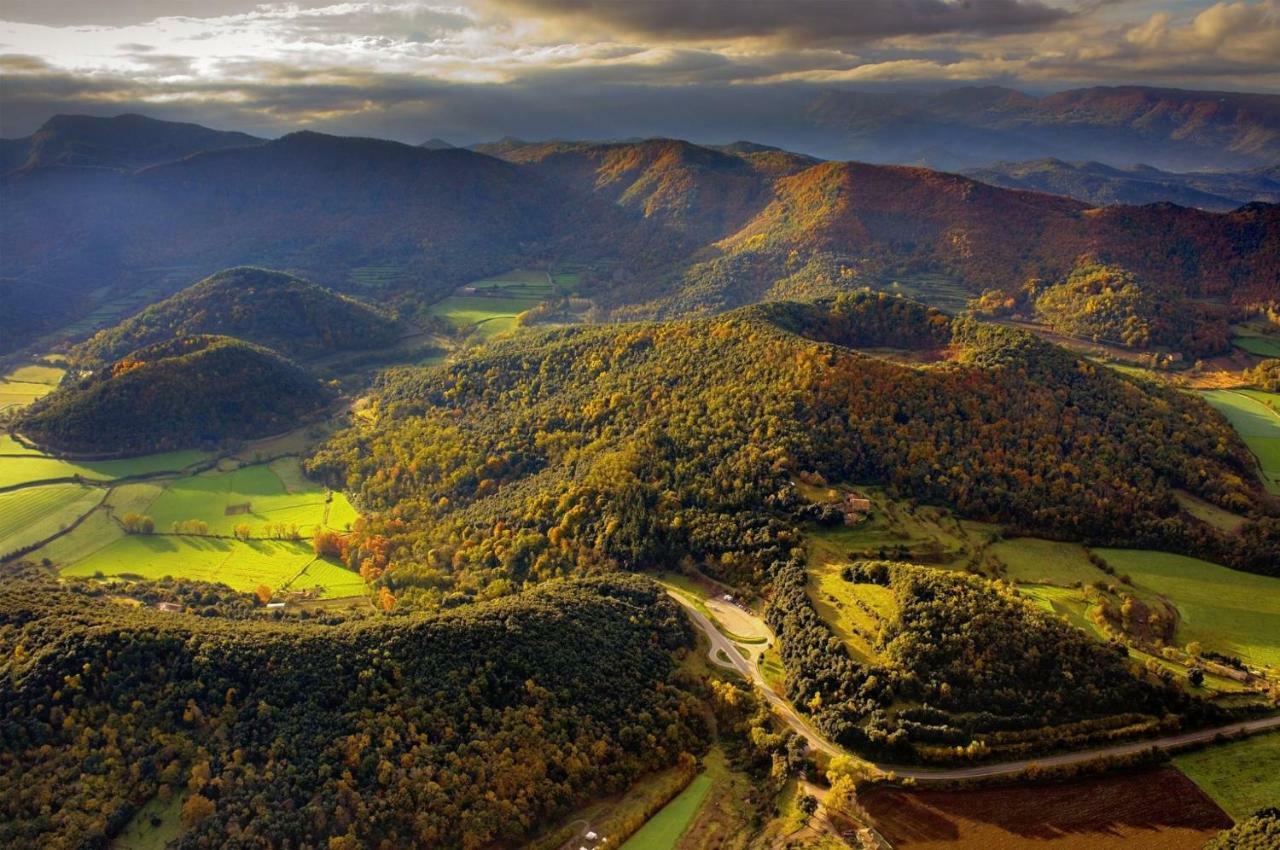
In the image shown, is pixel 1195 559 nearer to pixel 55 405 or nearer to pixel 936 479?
pixel 936 479

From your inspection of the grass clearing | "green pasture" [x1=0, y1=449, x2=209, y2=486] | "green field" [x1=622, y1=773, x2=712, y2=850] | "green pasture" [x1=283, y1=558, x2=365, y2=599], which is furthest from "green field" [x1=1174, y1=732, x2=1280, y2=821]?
"green pasture" [x1=0, y1=449, x2=209, y2=486]

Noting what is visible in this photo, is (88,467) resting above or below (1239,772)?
below

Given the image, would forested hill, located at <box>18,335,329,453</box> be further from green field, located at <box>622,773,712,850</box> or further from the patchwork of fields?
green field, located at <box>622,773,712,850</box>

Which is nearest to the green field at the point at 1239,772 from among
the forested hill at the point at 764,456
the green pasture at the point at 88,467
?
the forested hill at the point at 764,456

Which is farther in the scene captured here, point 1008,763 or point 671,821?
point 1008,763

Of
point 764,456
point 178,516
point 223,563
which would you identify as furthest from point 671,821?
point 178,516

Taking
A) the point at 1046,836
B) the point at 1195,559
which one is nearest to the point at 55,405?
the point at 1046,836

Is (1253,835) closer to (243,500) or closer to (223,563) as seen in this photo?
(223,563)
